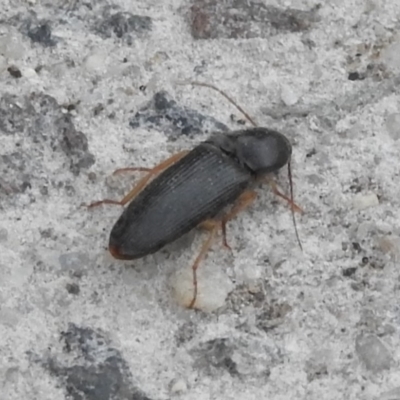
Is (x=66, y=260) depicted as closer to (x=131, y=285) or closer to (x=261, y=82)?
(x=131, y=285)

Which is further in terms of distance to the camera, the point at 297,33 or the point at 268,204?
the point at 297,33

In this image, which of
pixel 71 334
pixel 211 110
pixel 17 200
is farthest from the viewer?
pixel 211 110

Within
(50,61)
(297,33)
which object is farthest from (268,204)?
(50,61)

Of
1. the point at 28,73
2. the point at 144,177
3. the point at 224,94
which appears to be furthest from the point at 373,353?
the point at 28,73

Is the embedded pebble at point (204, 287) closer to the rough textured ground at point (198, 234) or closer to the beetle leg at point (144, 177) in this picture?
the rough textured ground at point (198, 234)

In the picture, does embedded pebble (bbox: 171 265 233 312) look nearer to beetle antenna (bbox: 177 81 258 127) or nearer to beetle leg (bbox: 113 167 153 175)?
beetle leg (bbox: 113 167 153 175)

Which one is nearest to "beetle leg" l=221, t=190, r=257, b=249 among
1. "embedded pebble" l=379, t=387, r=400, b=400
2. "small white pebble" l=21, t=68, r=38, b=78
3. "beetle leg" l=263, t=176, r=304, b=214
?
"beetle leg" l=263, t=176, r=304, b=214
